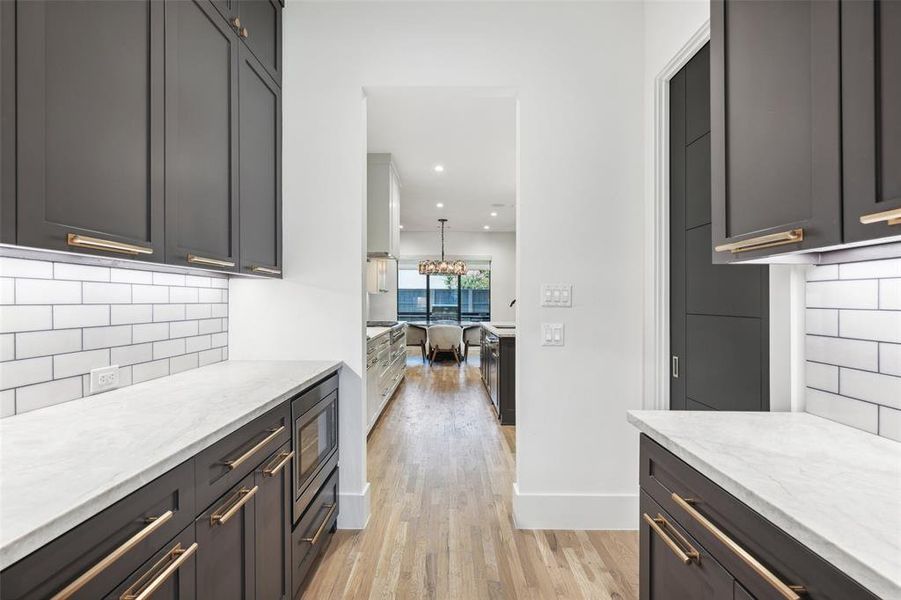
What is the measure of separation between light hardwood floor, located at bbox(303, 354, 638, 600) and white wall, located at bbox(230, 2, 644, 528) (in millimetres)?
189

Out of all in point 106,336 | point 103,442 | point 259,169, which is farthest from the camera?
point 259,169

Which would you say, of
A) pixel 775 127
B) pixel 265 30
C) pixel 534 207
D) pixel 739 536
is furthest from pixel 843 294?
pixel 265 30

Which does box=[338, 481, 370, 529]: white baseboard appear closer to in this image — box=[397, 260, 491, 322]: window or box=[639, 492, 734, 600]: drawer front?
box=[639, 492, 734, 600]: drawer front

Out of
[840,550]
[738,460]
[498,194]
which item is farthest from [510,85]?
[498,194]

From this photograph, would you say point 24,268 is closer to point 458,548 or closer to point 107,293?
point 107,293

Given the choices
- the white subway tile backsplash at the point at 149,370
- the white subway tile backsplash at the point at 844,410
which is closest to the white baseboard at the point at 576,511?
the white subway tile backsplash at the point at 844,410

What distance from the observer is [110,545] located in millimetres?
789

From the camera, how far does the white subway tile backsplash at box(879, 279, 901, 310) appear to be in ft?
3.59

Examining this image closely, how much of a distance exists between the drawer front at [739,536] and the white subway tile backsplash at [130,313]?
190cm

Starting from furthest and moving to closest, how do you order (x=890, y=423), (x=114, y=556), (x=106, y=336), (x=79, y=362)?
(x=106, y=336) → (x=79, y=362) → (x=890, y=423) → (x=114, y=556)

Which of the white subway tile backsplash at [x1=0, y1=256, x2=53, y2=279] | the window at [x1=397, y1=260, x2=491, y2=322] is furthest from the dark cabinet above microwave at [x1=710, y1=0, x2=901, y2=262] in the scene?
the window at [x1=397, y1=260, x2=491, y2=322]

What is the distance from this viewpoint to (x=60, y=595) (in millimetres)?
679

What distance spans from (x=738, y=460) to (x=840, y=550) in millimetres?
341

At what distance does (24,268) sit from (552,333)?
84.2 inches
